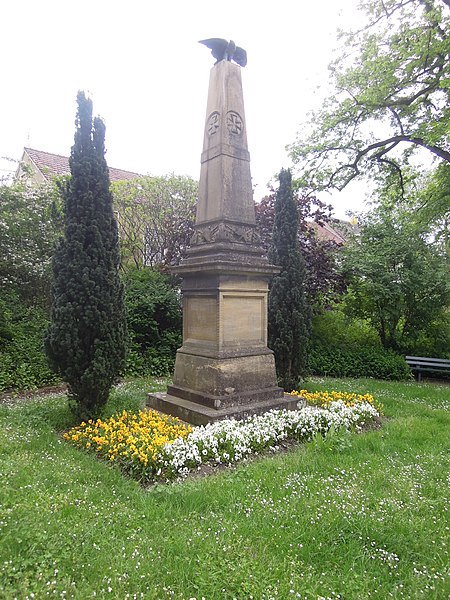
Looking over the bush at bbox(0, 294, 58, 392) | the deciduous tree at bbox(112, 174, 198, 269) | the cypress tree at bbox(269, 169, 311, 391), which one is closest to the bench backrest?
the cypress tree at bbox(269, 169, 311, 391)

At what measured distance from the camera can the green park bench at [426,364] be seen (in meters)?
11.5

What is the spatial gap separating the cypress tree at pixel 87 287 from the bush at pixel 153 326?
4512 millimetres

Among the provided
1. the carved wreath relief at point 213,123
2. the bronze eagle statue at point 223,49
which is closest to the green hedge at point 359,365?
the carved wreath relief at point 213,123

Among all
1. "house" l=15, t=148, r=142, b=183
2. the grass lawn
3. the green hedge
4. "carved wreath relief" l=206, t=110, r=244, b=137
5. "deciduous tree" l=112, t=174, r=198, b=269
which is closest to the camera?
the grass lawn

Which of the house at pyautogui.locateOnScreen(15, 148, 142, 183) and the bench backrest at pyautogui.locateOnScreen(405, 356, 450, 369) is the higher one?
the house at pyautogui.locateOnScreen(15, 148, 142, 183)

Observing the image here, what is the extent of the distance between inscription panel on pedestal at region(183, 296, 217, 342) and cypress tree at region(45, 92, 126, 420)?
3.66 feet

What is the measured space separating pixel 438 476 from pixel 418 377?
874cm

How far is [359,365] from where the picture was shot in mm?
11164

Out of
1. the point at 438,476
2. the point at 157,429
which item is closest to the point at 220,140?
the point at 157,429

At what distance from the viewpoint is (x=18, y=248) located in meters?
10.2

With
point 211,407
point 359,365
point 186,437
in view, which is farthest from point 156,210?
point 186,437

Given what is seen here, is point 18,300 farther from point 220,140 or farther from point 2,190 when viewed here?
point 220,140

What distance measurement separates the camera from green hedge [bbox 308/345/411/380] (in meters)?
11.0

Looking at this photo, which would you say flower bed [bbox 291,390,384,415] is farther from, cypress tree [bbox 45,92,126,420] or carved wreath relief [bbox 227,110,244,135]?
carved wreath relief [bbox 227,110,244,135]
